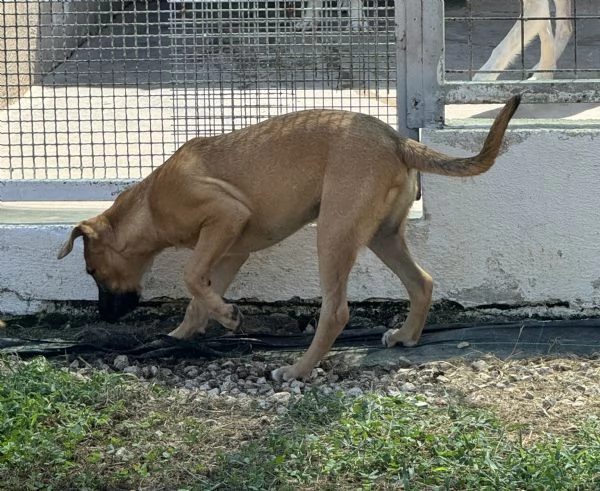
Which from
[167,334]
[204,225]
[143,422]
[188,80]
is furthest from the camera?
[188,80]

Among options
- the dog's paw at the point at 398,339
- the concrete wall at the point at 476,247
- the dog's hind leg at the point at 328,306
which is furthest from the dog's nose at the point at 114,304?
the dog's paw at the point at 398,339

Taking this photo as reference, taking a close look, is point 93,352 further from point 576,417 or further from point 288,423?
point 576,417

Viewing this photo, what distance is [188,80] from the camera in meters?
7.04

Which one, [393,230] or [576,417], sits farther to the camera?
[393,230]

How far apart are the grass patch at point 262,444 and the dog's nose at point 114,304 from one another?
1.08 metres

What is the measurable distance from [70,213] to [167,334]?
1.26 meters

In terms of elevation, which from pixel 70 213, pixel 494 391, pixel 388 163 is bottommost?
pixel 494 391

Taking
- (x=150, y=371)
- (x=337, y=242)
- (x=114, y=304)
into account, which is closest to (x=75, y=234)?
(x=114, y=304)

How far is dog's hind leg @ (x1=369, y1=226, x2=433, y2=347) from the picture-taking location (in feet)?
20.0

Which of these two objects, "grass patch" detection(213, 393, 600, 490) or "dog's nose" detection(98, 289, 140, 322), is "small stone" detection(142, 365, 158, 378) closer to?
"dog's nose" detection(98, 289, 140, 322)

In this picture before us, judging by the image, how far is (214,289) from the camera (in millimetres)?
6359

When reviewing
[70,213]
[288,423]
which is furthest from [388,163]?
[70,213]

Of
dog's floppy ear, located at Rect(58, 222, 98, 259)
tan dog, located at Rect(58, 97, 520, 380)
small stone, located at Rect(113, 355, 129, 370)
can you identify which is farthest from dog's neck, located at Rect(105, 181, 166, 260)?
small stone, located at Rect(113, 355, 129, 370)

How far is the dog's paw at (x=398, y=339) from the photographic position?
613 centimetres
